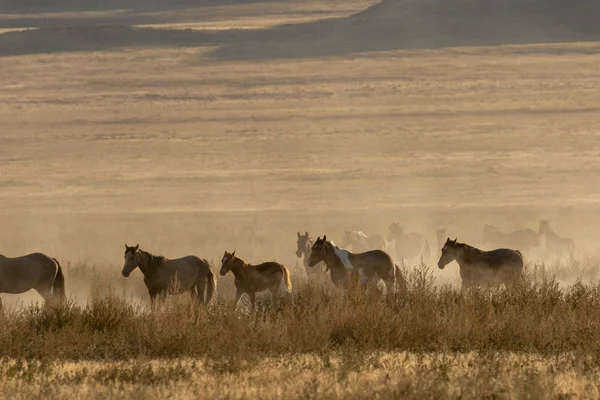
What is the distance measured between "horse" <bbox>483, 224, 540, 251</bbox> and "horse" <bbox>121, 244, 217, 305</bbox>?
1634cm

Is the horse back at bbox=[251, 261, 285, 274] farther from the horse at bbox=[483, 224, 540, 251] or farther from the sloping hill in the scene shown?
the sloping hill

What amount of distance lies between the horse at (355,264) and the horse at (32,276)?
367 cm

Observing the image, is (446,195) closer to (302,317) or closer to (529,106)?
(529,106)

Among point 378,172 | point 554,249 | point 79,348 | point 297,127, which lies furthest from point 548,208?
point 79,348

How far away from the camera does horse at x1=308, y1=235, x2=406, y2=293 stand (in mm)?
23812

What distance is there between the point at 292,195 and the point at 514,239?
28.2 m

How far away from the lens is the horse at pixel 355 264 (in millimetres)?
23812

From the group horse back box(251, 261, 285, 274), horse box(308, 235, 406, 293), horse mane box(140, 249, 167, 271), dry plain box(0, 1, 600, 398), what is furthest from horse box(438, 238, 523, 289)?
horse mane box(140, 249, 167, 271)

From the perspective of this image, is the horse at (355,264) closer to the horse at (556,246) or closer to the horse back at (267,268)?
the horse back at (267,268)

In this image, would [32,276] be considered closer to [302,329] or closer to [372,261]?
[372,261]

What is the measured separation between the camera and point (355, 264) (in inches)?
950

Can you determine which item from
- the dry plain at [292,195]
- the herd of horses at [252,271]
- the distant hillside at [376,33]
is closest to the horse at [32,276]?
the herd of horses at [252,271]

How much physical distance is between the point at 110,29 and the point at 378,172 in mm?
59918

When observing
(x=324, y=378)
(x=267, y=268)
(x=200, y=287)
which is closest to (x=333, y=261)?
(x=267, y=268)
